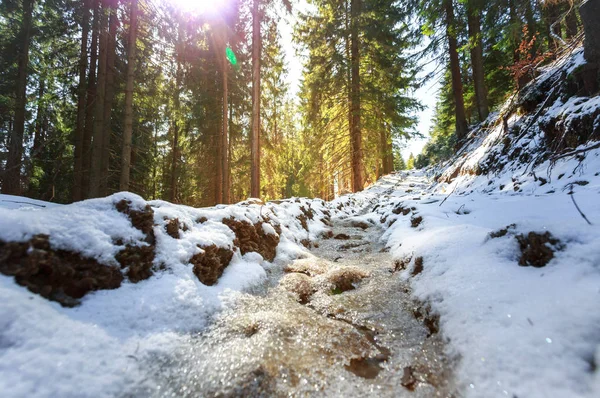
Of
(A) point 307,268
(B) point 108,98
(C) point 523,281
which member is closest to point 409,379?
(C) point 523,281

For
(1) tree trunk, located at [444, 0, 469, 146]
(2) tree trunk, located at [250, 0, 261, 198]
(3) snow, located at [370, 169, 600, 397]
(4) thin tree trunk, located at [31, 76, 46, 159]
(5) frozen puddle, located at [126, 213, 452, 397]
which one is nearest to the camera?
(3) snow, located at [370, 169, 600, 397]

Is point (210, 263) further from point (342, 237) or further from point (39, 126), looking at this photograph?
point (39, 126)

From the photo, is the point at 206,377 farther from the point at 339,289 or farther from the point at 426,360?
the point at 339,289

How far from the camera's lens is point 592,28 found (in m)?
3.82

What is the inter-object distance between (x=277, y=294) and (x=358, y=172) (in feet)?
39.4

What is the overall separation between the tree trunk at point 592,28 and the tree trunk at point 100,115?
12.0 meters

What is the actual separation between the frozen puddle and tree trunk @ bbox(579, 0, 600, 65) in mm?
4934

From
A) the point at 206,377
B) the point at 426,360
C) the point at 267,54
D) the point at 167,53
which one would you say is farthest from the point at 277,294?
the point at 267,54

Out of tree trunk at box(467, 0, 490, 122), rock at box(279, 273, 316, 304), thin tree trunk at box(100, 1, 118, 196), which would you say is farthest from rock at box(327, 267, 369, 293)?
tree trunk at box(467, 0, 490, 122)

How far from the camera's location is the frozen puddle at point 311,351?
3.92 ft

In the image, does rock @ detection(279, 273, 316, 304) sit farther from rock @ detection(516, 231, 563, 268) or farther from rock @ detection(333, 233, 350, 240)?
rock @ detection(333, 233, 350, 240)

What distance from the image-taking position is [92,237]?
159 centimetres

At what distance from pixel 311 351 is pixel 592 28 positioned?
6254 millimetres

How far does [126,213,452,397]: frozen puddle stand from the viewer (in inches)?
47.1
